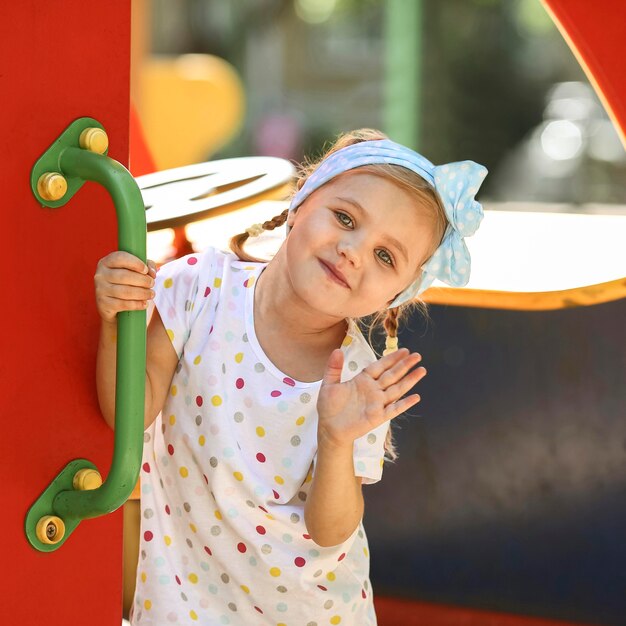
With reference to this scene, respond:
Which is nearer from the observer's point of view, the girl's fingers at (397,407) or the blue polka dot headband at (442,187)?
the girl's fingers at (397,407)

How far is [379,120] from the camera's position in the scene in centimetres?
1246

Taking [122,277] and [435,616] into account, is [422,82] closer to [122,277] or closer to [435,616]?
[435,616]

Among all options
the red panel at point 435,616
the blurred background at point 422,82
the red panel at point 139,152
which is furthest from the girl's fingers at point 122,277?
the blurred background at point 422,82

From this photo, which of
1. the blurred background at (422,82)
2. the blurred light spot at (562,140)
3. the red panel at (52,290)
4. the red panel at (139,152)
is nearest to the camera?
the red panel at (52,290)

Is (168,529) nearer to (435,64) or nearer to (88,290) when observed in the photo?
(88,290)

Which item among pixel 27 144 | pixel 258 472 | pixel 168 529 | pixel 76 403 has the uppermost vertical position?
pixel 27 144

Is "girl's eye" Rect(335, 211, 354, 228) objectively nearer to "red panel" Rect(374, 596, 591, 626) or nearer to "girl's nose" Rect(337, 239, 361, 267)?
"girl's nose" Rect(337, 239, 361, 267)

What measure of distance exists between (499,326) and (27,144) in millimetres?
1311

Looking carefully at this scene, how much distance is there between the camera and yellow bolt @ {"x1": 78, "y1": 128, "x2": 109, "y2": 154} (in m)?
0.95

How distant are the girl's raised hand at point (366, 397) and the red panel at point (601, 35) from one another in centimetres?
69

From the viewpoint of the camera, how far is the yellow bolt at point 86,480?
0.98 metres

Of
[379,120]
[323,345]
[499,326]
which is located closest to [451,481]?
[499,326]

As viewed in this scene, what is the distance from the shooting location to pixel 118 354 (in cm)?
94

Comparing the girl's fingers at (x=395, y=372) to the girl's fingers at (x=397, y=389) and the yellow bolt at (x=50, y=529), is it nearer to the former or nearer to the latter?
the girl's fingers at (x=397, y=389)
